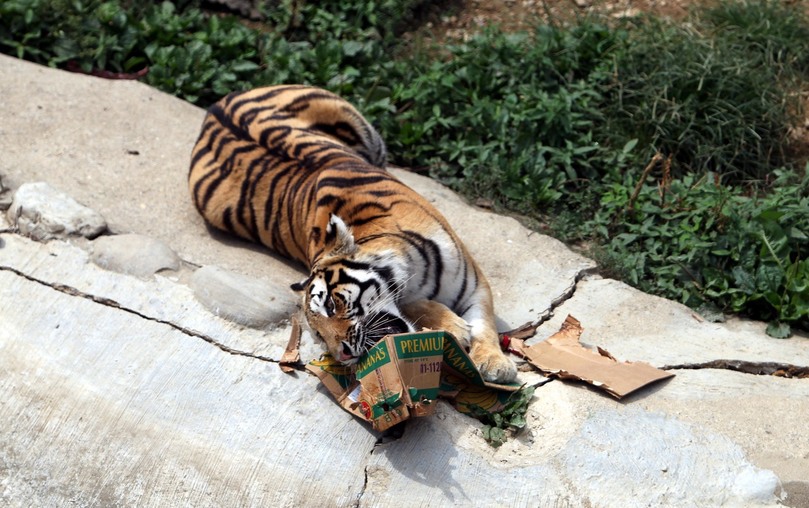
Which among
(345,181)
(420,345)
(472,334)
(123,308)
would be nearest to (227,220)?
(345,181)

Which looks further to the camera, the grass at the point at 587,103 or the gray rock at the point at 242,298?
the grass at the point at 587,103

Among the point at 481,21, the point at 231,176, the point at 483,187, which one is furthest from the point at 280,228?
→ the point at 481,21

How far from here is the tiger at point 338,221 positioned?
11.3 feet

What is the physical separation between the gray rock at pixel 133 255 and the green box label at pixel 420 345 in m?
1.27

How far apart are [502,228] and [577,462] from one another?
1700 millimetres

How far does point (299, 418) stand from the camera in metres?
3.33

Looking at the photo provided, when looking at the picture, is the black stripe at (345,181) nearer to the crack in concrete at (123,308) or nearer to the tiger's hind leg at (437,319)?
the tiger's hind leg at (437,319)

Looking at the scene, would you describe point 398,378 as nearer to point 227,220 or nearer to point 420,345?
point 420,345

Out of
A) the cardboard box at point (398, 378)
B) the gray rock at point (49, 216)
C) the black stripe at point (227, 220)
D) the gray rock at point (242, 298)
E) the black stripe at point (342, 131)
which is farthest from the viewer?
the black stripe at point (342, 131)

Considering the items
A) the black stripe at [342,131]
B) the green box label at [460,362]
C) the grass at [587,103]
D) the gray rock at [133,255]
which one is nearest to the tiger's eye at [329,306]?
the green box label at [460,362]

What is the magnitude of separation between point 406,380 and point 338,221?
0.64 meters

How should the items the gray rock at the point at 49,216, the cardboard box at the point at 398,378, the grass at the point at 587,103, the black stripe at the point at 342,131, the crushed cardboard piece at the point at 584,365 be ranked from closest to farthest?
1. the cardboard box at the point at 398,378
2. the crushed cardboard piece at the point at 584,365
3. the gray rock at the point at 49,216
4. the grass at the point at 587,103
5. the black stripe at the point at 342,131

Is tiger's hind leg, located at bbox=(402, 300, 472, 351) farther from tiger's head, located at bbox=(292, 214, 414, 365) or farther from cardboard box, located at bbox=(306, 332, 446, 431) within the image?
cardboard box, located at bbox=(306, 332, 446, 431)

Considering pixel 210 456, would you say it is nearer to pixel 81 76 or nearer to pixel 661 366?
pixel 661 366
